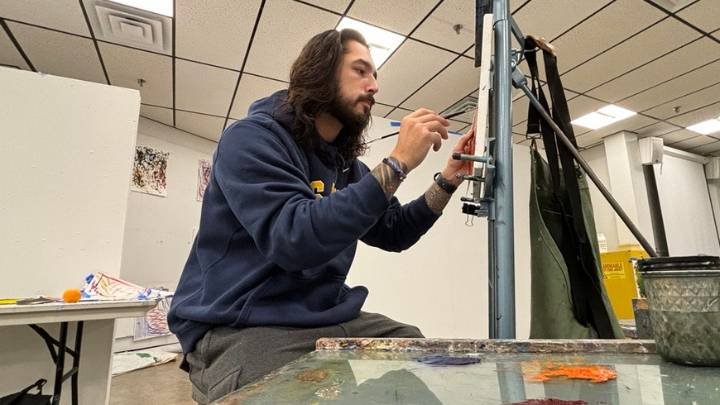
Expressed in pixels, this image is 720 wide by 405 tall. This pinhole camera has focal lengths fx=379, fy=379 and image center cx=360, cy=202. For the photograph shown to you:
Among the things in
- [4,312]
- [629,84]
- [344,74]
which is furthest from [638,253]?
[4,312]

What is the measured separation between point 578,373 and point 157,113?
13.2 ft

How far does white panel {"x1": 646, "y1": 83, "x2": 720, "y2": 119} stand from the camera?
11.2 feet

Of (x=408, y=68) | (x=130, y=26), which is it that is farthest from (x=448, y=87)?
(x=130, y=26)

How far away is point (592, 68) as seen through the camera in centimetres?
294

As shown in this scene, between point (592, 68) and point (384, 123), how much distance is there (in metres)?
1.89

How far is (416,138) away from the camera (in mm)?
757

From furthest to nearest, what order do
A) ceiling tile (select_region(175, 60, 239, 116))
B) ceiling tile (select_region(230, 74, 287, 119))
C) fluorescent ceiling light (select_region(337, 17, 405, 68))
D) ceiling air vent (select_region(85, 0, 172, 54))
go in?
ceiling tile (select_region(230, 74, 287, 119))
ceiling tile (select_region(175, 60, 239, 116))
fluorescent ceiling light (select_region(337, 17, 405, 68))
ceiling air vent (select_region(85, 0, 172, 54))

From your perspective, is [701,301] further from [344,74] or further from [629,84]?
[629,84]

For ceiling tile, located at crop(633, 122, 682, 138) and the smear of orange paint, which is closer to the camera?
the smear of orange paint

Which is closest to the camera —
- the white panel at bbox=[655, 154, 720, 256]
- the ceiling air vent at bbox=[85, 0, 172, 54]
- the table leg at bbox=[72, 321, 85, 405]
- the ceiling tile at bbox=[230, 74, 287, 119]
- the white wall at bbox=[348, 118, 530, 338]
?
the table leg at bbox=[72, 321, 85, 405]

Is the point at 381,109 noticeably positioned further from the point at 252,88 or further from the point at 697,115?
the point at 697,115

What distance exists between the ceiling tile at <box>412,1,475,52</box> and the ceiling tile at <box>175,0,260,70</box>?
106 centimetres

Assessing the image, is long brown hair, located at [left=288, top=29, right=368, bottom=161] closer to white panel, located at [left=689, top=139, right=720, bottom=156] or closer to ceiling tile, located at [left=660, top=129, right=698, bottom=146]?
→ ceiling tile, located at [left=660, top=129, right=698, bottom=146]

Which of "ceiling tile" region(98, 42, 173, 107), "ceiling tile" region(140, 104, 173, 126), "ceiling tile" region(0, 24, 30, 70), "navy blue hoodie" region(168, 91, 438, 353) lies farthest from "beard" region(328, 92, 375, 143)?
"ceiling tile" region(140, 104, 173, 126)
